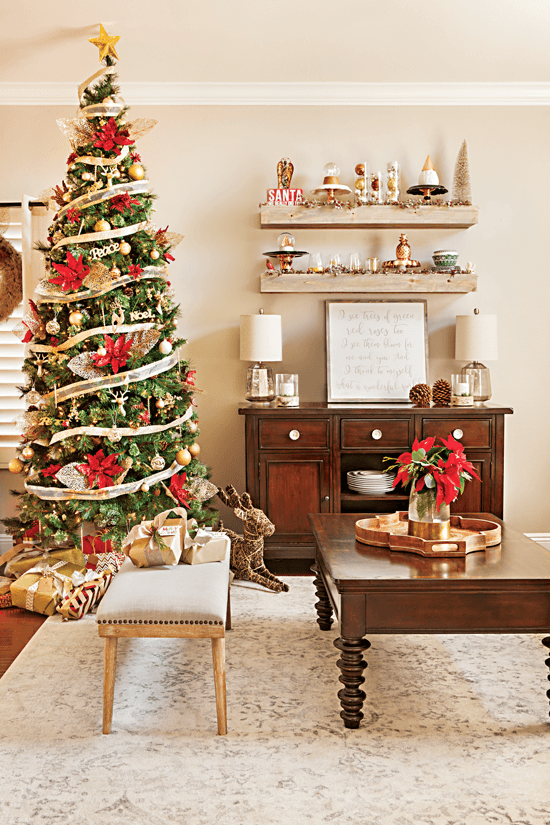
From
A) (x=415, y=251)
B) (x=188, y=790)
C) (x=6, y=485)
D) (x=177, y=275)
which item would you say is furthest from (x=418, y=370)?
(x=188, y=790)

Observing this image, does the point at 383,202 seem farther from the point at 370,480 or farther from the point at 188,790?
the point at 188,790

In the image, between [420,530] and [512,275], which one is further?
[512,275]

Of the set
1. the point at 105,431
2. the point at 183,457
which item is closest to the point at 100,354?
the point at 105,431

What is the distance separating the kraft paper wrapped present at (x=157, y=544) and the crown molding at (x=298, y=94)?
3.19 m

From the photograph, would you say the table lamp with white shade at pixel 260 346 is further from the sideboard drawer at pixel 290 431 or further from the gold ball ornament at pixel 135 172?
the gold ball ornament at pixel 135 172

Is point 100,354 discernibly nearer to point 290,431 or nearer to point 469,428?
point 290,431

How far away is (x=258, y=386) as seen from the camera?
4.61 meters

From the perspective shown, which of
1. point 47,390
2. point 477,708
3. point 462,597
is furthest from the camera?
point 47,390

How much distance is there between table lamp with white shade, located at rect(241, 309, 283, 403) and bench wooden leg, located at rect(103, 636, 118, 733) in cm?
238

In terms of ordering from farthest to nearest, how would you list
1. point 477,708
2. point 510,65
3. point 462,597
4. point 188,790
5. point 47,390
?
point 510,65 → point 47,390 → point 477,708 → point 462,597 → point 188,790

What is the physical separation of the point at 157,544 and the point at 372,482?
6.63 feet

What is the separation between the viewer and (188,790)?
6.89 ft

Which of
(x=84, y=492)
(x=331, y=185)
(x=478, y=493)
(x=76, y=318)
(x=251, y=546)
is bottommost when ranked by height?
(x=251, y=546)

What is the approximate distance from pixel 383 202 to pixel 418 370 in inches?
46.7
